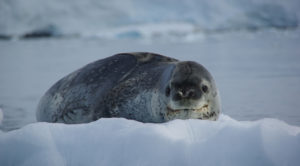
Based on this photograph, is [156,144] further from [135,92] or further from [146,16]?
[146,16]

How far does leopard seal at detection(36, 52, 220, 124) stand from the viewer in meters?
2.76

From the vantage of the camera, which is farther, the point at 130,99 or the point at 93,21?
the point at 93,21

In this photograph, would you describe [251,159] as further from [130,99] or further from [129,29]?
[129,29]

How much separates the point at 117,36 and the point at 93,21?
103 inches

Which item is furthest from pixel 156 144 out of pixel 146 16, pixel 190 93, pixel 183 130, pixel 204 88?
pixel 146 16

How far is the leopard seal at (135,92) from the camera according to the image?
2762mm

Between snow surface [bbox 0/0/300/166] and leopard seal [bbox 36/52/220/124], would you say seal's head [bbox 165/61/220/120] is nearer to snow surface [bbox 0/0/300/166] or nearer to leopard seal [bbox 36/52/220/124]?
leopard seal [bbox 36/52/220/124]

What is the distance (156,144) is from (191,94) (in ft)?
1.50

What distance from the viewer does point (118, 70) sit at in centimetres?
357

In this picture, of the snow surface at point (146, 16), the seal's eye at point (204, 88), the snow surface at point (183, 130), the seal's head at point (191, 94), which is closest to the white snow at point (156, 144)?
the snow surface at point (183, 130)

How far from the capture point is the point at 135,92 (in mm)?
3156

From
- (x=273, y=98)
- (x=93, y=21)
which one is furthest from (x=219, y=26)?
(x=273, y=98)

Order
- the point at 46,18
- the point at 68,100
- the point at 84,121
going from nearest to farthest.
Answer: the point at 84,121 → the point at 68,100 → the point at 46,18

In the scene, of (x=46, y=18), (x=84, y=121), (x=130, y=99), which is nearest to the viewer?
(x=130, y=99)
